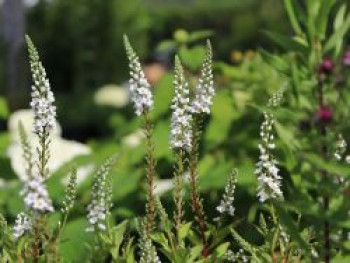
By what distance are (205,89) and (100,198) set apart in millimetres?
336

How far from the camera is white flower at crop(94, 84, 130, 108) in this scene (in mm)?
20670

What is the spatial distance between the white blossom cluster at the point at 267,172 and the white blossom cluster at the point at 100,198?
33 cm

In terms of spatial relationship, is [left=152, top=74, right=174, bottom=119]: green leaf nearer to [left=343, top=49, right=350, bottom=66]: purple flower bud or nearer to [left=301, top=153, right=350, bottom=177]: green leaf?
[left=343, top=49, right=350, bottom=66]: purple flower bud

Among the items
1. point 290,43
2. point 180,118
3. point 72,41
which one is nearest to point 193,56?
point 180,118

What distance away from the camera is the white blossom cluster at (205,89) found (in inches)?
83.4

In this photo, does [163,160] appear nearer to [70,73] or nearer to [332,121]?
[332,121]

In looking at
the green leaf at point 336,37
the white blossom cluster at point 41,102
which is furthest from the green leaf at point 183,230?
the green leaf at point 336,37

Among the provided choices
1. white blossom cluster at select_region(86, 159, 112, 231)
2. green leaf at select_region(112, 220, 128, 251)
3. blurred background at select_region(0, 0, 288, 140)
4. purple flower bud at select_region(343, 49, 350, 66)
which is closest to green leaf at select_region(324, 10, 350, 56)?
white blossom cluster at select_region(86, 159, 112, 231)

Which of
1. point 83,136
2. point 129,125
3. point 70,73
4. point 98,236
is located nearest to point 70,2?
point 70,73

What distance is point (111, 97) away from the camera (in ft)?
69.1

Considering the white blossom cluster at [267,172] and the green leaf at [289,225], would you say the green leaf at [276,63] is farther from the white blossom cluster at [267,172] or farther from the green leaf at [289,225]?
the green leaf at [289,225]

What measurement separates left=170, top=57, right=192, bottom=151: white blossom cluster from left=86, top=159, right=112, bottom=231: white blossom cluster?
152 mm

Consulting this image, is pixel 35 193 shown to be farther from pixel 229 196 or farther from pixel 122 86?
pixel 122 86

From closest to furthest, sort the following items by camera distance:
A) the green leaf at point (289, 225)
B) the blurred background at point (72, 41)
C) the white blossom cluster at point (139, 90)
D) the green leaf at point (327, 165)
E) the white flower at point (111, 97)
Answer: the green leaf at point (327, 165)
the green leaf at point (289, 225)
the white blossom cluster at point (139, 90)
the white flower at point (111, 97)
the blurred background at point (72, 41)
